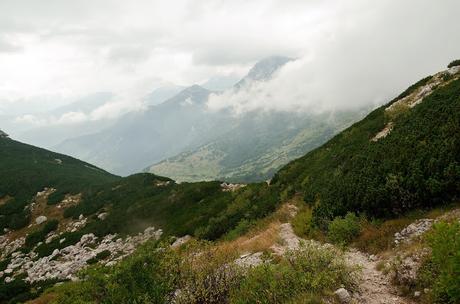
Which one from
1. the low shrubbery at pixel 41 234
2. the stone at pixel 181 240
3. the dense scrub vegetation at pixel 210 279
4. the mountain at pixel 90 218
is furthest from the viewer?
the low shrubbery at pixel 41 234

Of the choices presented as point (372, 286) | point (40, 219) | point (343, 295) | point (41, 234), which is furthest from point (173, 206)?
point (343, 295)

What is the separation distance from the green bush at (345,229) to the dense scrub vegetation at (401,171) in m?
0.99

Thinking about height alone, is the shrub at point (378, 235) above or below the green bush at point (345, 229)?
below

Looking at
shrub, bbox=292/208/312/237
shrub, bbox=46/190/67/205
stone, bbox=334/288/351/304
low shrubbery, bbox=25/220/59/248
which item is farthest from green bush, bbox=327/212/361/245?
shrub, bbox=46/190/67/205

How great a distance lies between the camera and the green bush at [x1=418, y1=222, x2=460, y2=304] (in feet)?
27.4

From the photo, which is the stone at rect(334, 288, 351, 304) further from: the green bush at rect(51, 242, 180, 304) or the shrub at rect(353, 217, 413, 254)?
the green bush at rect(51, 242, 180, 304)

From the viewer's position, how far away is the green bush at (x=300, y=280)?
10.2 metres

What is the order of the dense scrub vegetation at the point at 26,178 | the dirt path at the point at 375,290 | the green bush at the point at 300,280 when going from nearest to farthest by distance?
the green bush at the point at 300,280, the dirt path at the point at 375,290, the dense scrub vegetation at the point at 26,178

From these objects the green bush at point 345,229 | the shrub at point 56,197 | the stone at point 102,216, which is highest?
the shrub at point 56,197

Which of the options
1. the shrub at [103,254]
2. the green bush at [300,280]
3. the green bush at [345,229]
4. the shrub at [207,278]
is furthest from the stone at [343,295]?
the shrub at [103,254]

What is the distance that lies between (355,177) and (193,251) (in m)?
10.2

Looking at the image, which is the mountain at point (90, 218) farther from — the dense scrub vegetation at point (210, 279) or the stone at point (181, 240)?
the dense scrub vegetation at point (210, 279)

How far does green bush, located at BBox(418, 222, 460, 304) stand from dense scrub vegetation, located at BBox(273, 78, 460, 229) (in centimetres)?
649

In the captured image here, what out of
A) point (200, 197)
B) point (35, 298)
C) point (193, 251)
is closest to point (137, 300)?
point (193, 251)
